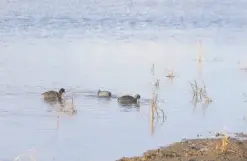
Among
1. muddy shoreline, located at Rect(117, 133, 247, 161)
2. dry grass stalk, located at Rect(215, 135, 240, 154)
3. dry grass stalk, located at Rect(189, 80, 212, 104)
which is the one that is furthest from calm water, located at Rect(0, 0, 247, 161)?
dry grass stalk, located at Rect(215, 135, 240, 154)

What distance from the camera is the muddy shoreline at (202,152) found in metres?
9.94

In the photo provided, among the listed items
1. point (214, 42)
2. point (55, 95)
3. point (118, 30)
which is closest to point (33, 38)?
point (118, 30)

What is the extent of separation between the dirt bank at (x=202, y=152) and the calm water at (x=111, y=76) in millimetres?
643

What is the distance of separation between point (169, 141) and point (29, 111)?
365 cm

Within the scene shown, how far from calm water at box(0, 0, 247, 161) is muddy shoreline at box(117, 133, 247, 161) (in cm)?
62

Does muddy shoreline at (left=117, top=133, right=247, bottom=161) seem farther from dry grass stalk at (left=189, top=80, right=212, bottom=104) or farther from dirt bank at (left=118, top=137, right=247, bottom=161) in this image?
dry grass stalk at (left=189, top=80, right=212, bottom=104)

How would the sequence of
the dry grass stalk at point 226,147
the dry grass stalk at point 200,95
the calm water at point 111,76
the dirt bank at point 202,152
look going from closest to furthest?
the dirt bank at point 202,152
the dry grass stalk at point 226,147
the calm water at point 111,76
the dry grass stalk at point 200,95

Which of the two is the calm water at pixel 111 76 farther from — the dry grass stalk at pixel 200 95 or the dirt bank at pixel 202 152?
the dirt bank at pixel 202 152

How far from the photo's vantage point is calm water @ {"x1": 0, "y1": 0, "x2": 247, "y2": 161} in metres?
12.1

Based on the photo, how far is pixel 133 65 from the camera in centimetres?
1986

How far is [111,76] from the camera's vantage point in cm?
1850

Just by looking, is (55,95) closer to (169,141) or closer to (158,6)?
(169,141)

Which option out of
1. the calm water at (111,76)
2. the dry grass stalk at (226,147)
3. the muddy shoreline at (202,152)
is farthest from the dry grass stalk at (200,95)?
the dry grass stalk at (226,147)

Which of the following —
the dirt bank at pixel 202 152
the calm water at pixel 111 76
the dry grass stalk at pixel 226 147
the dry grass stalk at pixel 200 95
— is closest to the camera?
the dirt bank at pixel 202 152
